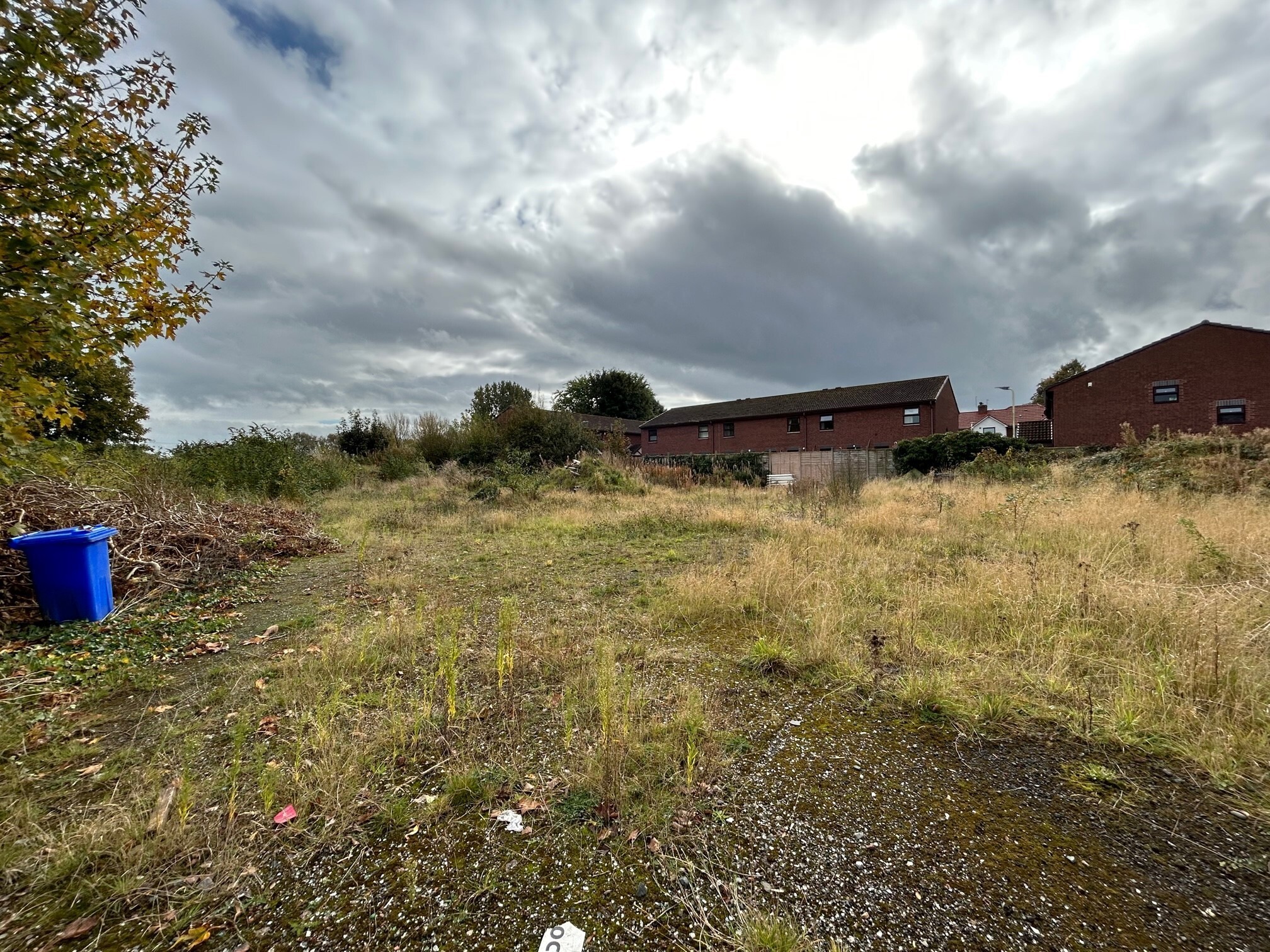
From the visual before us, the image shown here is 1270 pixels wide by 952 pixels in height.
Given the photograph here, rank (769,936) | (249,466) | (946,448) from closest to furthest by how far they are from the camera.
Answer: (769,936) → (249,466) → (946,448)

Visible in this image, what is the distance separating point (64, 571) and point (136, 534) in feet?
5.46

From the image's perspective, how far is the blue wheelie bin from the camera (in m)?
4.20

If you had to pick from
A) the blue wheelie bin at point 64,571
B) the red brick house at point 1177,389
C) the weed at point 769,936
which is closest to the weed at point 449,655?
the weed at point 769,936

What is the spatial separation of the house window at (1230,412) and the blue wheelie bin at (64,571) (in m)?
36.3

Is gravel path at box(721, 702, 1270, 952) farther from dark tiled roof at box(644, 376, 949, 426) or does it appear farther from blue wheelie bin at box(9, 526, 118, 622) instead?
dark tiled roof at box(644, 376, 949, 426)

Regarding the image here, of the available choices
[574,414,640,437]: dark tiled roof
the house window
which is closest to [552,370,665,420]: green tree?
[574,414,640,437]: dark tiled roof

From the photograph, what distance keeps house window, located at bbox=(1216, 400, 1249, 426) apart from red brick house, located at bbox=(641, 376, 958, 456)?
35.3 ft

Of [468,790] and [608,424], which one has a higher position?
[608,424]

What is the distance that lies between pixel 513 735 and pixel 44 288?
3.73 metres

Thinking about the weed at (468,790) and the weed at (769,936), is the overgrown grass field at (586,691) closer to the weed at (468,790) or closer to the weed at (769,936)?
the weed at (468,790)

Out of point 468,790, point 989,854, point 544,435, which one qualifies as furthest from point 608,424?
point 989,854

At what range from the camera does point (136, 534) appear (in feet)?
18.6

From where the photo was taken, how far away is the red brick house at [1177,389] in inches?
843

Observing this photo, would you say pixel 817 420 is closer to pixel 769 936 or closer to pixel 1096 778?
pixel 1096 778
